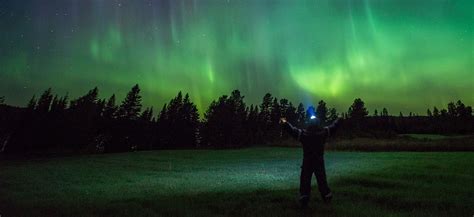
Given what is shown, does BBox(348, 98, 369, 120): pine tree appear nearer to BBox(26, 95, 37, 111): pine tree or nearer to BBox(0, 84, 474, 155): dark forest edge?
BBox(0, 84, 474, 155): dark forest edge

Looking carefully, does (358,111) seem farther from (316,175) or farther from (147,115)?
(316,175)

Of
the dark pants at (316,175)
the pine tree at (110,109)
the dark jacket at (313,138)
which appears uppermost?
the pine tree at (110,109)

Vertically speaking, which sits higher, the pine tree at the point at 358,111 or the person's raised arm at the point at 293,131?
the pine tree at the point at 358,111

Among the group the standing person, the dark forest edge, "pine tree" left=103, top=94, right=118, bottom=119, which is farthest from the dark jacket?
"pine tree" left=103, top=94, right=118, bottom=119

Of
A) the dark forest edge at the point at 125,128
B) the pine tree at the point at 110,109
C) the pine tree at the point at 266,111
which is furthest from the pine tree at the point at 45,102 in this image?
the pine tree at the point at 266,111

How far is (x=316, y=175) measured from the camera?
1320cm

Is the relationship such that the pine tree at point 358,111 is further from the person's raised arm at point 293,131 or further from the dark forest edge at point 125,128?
the person's raised arm at point 293,131

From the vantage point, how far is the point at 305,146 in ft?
44.1

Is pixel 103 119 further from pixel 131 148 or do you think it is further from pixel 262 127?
pixel 262 127

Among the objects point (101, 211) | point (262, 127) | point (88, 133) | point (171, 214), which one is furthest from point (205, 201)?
point (262, 127)

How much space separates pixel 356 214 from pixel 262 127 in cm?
16567

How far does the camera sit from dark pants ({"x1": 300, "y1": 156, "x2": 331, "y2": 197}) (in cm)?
1297

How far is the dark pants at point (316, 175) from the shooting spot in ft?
42.5

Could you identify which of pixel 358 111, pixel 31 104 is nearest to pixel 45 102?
pixel 31 104
